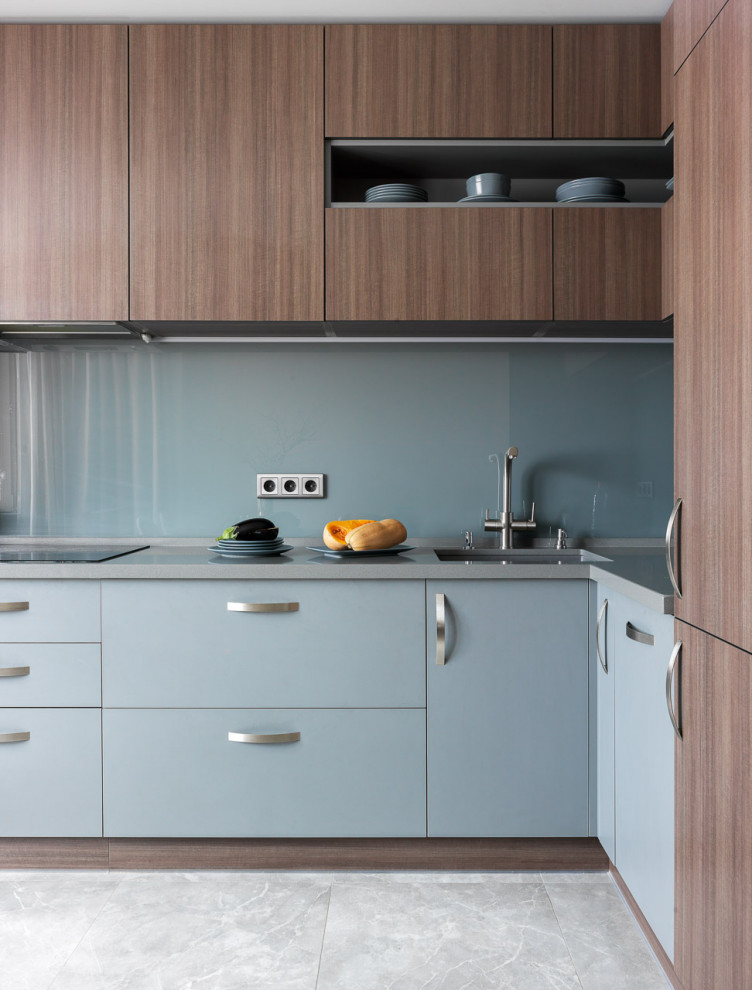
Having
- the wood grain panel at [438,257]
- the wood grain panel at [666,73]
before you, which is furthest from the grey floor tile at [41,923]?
the wood grain panel at [666,73]

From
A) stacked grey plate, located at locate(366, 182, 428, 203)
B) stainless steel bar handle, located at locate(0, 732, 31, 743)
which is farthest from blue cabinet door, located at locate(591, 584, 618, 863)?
stainless steel bar handle, located at locate(0, 732, 31, 743)

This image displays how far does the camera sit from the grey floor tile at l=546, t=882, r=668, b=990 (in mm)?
1580

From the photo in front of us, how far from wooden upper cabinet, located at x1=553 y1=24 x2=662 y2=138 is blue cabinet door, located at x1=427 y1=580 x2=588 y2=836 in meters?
1.33

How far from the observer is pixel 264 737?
1.99 m

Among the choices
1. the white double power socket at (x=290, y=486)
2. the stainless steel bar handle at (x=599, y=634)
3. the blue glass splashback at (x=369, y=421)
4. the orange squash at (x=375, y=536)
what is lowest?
the stainless steel bar handle at (x=599, y=634)

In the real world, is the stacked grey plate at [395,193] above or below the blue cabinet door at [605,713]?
above

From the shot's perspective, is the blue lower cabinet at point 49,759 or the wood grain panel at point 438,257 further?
the wood grain panel at point 438,257

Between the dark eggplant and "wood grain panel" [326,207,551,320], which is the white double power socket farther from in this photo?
"wood grain panel" [326,207,551,320]

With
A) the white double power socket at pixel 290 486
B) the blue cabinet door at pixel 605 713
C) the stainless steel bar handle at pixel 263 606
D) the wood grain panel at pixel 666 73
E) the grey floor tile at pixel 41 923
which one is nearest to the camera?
the grey floor tile at pixel 41 923

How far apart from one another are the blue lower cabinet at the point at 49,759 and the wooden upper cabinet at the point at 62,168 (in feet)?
3.72

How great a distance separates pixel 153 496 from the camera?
2533 millimetres

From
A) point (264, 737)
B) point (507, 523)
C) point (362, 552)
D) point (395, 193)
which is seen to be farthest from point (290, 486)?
point (395, 193)

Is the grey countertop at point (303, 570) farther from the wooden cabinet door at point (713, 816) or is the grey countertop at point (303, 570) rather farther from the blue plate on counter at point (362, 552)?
the wooden cabinet door at point (713, 816)

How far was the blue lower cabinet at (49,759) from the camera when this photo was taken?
78.8 inches
